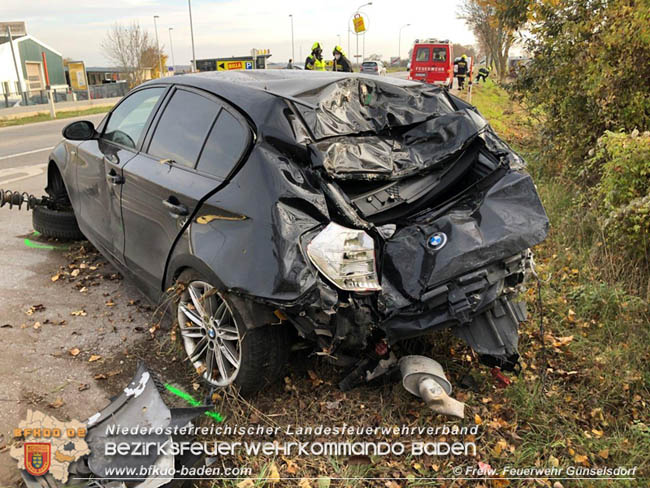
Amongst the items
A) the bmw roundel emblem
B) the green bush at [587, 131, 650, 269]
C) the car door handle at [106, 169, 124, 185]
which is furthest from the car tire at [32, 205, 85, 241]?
the green bush at [587, 131, 650, 269]

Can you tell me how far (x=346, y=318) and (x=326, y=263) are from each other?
29cm

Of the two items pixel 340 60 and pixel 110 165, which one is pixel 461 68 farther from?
pixel 110 165

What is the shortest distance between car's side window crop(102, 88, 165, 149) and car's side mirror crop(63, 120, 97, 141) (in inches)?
6.1

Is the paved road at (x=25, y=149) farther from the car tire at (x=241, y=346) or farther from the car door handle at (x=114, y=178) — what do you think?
the car tire at (x=241, y=346)

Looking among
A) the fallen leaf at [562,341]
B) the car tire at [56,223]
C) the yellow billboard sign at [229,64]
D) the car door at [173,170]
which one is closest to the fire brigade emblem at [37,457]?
the car door at [173,170]

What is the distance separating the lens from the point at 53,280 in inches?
186

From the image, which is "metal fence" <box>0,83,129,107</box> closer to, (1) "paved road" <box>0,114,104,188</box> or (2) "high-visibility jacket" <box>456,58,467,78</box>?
(1) "paved road" <box>0,114,104,188</box>

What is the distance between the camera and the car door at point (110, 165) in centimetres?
382

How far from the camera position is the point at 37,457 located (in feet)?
7.96

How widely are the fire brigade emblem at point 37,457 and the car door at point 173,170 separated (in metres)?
1.20

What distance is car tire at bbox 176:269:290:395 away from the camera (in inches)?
108

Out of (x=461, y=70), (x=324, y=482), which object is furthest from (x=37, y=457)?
(x=461, y=70)

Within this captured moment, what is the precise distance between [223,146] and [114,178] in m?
1.26

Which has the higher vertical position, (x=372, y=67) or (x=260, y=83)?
(x=372, y=67)
